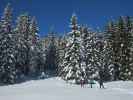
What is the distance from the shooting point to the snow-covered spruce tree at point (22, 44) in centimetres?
7338

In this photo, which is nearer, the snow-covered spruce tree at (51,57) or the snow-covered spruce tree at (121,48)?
the snow-covered spruce tree at (121,48)

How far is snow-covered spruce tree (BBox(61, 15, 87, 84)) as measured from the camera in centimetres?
5656

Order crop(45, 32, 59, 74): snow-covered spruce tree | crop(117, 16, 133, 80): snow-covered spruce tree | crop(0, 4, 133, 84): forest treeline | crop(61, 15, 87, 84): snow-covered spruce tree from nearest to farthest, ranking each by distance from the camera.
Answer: crop(61, 15, 87, 84): snow-covered spruce tree < crop(0, 4, 133, 84): forest treeline < crop(117, 16, 133, 80): snow-covered spruce tree < crop(45, 32, 59, 74): snow-covered spruce tree

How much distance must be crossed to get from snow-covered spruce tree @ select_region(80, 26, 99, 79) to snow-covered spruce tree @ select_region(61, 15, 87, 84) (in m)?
3.15

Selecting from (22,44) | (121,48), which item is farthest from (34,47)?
(121,48)

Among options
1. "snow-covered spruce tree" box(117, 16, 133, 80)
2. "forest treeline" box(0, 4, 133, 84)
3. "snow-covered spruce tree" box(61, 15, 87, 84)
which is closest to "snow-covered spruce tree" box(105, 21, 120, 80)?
"forest treeline" box(0, 4, 133, 84)

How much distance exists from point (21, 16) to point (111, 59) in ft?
100

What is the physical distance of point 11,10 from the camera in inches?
2515

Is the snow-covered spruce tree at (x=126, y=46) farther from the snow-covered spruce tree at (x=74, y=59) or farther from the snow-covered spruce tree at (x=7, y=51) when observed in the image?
the snow-covered spruce tree at (x=7, y=51)

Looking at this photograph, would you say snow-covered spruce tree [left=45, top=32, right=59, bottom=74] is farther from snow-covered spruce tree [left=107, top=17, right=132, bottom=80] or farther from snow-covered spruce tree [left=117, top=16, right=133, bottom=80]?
snow-covered spruce tree [left=117, top=16, right=133, bottom=80]

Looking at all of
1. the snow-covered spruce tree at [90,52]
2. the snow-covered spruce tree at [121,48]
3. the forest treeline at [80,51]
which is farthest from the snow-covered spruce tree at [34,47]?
the snow-covered spruce tree at [121,48]

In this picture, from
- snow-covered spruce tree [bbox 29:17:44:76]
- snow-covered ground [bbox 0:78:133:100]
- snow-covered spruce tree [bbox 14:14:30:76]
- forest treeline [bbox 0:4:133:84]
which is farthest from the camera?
snow-covered spruce tree [bbox 29:17:44:76]

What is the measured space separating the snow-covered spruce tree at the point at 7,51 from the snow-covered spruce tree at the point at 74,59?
10957mm

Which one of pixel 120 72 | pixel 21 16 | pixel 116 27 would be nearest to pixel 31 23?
pixel 21 16
